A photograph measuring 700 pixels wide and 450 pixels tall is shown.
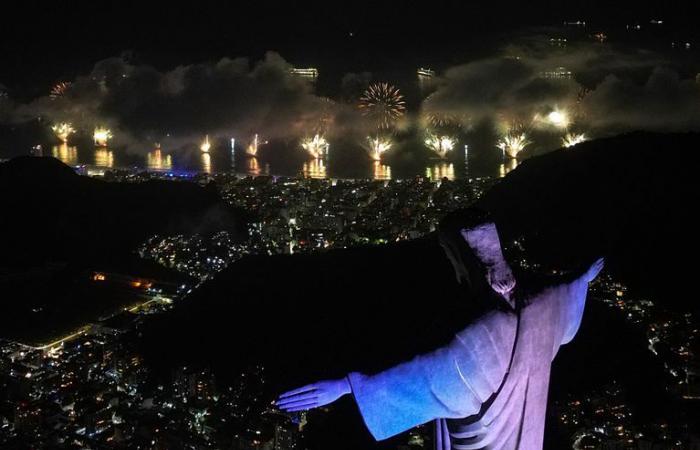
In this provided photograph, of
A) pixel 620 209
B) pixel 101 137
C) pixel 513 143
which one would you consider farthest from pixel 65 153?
pixel 620 209

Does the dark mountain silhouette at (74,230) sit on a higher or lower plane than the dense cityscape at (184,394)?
higher

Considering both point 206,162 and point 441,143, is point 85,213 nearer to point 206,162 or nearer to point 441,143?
point 206,162

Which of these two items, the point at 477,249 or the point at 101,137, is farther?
the point at 101,137

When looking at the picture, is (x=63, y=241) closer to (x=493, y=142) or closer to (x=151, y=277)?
(x=151, y=277)

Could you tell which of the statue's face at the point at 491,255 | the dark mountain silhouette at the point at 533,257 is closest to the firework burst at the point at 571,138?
the dark mountain silhouette at the point at 533,257

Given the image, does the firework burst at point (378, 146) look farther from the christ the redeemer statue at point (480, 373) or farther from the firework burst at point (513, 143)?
the christ the redeemer statue at point (480, 373)

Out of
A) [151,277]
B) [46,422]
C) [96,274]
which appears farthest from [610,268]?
[96,274]
